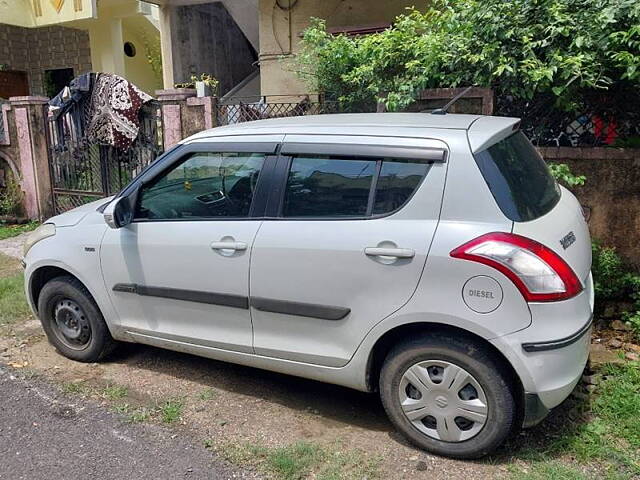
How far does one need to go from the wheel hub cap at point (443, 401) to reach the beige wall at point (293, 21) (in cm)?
737

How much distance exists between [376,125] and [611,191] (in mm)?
2609

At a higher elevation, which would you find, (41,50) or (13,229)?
(41,50)

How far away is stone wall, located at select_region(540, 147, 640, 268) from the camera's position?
477cm

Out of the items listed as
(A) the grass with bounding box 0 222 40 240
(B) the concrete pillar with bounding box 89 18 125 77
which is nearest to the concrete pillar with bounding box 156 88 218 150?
(A) the grass with bounding box 0 222 40 240

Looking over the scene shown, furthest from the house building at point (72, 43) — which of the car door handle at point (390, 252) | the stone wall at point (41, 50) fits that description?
the car door handle at point (390, 252)

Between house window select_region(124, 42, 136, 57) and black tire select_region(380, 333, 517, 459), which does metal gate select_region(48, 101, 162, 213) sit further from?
house window select_region(124, 42, 136, 57)

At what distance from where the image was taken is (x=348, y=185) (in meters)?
3.22

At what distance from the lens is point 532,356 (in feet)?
9.14

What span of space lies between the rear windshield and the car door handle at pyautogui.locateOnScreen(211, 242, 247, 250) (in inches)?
55.0

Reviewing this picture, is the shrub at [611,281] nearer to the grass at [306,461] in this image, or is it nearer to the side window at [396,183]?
the side window at [396,183]

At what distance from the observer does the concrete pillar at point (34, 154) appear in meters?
8.96

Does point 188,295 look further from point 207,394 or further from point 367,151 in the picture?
point 367,151

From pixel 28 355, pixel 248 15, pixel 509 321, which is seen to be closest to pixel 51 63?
pixel 248 15

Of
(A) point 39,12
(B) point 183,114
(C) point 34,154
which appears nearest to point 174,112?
(B) point 183,114
